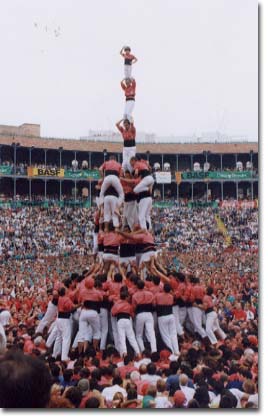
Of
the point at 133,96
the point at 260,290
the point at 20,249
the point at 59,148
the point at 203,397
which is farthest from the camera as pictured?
the point at 59,148

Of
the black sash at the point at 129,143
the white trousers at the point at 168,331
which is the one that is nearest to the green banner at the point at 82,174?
the black sash at the point at 129,143

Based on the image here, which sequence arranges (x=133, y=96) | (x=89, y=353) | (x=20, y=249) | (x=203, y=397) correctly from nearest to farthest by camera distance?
(x=203, y=397), (x=89, y=353), (x=133, y=96), (x=20, y=249)

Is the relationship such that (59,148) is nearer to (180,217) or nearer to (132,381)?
(180,217)

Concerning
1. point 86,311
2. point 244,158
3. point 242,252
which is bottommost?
point 86,311

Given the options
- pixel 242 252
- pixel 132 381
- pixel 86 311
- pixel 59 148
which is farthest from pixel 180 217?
pixel 132 381

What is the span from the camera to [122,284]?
5492 millimetres

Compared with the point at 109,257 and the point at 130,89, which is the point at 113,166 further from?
the point at 109,257

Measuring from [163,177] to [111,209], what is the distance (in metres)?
1.97

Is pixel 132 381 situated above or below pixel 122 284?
below

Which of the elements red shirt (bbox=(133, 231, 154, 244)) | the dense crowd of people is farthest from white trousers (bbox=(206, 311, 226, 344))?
red shirt (bbox=(133, 231, 154, 244))

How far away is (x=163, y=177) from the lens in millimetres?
7562

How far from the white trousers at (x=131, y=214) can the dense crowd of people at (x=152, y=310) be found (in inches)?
18.8

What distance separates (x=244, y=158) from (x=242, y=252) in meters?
1.04

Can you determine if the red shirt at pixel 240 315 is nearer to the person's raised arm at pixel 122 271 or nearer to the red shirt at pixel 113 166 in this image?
the person's raised arm at pixel 122 271
